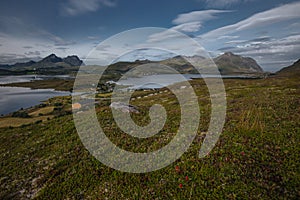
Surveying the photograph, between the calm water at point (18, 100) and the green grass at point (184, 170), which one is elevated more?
the green grass at point (184, 170)

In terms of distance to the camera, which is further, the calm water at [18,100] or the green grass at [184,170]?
the calm water at [18,100]

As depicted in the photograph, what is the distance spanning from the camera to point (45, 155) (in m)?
14.0

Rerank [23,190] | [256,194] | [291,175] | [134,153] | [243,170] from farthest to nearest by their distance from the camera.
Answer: [134,153] < [23,190] < [243,170] < [291,175] < [256,194]

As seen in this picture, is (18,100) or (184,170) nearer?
(184,170)

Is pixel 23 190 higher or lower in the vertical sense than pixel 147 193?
lower

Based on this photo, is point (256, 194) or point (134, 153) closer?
point (256, 194)

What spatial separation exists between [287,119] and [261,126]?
3.41 m

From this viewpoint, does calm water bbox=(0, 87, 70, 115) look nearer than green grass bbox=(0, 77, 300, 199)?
No

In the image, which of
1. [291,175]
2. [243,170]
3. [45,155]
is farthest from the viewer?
[45,155]

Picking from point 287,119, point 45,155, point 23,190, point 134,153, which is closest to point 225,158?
point 134,153

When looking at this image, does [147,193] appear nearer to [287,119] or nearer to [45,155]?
[45,155]

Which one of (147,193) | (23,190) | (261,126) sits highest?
(261,126)

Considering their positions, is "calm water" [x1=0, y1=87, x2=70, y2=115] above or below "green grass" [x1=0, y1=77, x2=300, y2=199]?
below

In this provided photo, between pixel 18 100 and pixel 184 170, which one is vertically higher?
pixel 184 170
